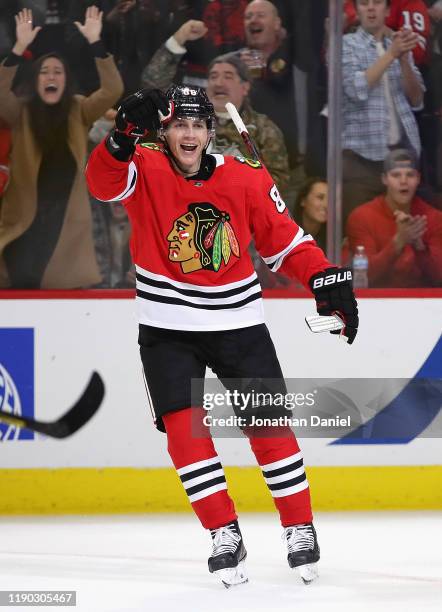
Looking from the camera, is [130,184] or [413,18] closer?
[130,184]

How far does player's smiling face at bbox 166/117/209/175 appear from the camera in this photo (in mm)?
3326

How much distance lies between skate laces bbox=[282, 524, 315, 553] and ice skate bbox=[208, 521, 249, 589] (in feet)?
0.43

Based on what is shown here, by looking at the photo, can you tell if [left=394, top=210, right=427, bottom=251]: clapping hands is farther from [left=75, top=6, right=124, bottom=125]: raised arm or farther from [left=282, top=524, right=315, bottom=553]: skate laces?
[left=282, top=524, right=315, bottom=553]: skate laces

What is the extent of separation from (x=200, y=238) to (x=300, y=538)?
810mm

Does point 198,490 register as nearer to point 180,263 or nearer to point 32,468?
point 180,263

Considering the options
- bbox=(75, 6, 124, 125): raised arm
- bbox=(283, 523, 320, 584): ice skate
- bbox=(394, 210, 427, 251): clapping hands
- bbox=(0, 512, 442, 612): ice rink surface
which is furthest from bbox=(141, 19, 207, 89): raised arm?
bbox=(283, 523, 320, 584): ice skate

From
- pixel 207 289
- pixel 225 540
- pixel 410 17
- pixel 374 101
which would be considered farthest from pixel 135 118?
pixel 410 17

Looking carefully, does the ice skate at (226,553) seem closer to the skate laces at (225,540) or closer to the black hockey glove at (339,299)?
the skate laces at (225,540)

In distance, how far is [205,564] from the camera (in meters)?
3.71

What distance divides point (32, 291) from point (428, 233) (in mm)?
1467

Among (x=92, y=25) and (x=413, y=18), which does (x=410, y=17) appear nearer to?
(x=413, y=18)

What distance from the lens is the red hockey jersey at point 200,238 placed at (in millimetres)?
3346

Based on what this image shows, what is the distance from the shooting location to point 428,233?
4855 millimetres

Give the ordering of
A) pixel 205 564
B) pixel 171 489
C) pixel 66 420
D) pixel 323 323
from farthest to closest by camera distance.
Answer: pixel 171 489 → pixel 205 564 → pixel 323 323 → pixel 66 420
